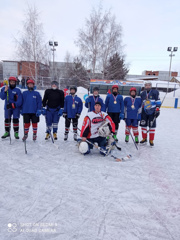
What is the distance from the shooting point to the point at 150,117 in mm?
4703

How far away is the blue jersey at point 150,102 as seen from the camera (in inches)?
179

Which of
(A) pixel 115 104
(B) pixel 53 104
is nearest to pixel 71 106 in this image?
(B) pixel 53 104

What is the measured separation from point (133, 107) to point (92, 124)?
1463 mm

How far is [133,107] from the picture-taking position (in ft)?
15.5

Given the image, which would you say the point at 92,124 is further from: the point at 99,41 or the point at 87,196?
the point at 99,41

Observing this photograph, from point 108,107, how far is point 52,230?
355cm

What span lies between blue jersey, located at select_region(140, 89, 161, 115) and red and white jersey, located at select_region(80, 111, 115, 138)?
1.25 metres

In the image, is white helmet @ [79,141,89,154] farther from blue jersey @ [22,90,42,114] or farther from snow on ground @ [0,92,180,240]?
blue jersey @ [22,90,42,114]

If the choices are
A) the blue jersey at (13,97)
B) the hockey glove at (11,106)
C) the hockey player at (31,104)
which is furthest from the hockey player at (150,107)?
the hockey glove at (11,106)

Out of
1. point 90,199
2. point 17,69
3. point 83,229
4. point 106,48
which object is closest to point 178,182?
point 90,199

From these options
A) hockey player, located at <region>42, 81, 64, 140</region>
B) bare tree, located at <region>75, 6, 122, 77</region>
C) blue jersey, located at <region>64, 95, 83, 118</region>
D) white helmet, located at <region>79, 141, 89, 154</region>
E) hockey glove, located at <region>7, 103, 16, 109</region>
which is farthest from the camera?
bare tree, located at <region>75, 6, 122, 77</region>

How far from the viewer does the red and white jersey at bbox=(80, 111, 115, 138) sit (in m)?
3.92

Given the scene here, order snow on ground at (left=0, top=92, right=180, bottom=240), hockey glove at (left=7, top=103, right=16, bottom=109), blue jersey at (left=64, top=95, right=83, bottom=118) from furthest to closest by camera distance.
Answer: blue jersey at (left=64, top=95, right=83, bottom=118) < hockey glove at (left=7, top=103, right=16, bottom=109) < snow on ground at (left=0, top=92, right=180, bottom=240)

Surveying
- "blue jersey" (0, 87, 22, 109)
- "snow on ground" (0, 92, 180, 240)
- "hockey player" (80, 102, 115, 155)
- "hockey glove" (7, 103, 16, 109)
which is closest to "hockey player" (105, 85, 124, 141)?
"hockey player" (80, 102, 115, 155)
